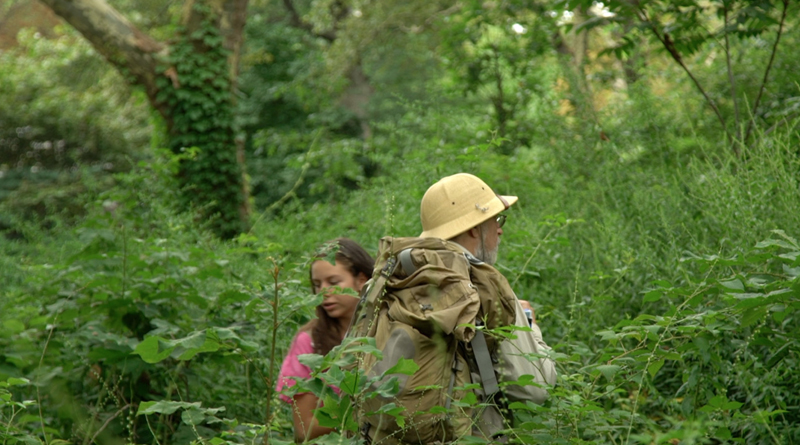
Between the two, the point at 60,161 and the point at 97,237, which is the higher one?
the point at 97,237

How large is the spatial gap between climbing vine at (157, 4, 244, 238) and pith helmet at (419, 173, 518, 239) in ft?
27.5

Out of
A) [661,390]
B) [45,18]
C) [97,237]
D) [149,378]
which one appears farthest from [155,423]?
[45,18]

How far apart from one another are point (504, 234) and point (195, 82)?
23.8ft

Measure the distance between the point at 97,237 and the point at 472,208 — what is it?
288 cm

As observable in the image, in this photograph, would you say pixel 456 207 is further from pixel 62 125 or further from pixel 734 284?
pixel 62 125

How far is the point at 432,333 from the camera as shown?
266 centimetres

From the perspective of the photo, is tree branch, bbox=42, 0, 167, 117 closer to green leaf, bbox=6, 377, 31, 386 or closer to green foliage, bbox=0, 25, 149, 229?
green foliage, bbox=0, 25, 149, 229

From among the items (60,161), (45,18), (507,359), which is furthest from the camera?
(45,18)

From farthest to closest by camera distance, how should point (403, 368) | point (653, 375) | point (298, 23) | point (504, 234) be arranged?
point (298, 23), point (504, 234), point (653, 375), point (403, 368)

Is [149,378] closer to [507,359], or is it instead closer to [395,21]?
[507,359]

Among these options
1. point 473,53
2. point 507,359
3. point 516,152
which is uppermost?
point 507,359

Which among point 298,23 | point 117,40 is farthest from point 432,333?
point 298,23

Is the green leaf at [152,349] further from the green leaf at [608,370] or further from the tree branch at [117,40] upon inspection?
the tree branch at [117,40]

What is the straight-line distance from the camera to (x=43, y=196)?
16.6 metres
